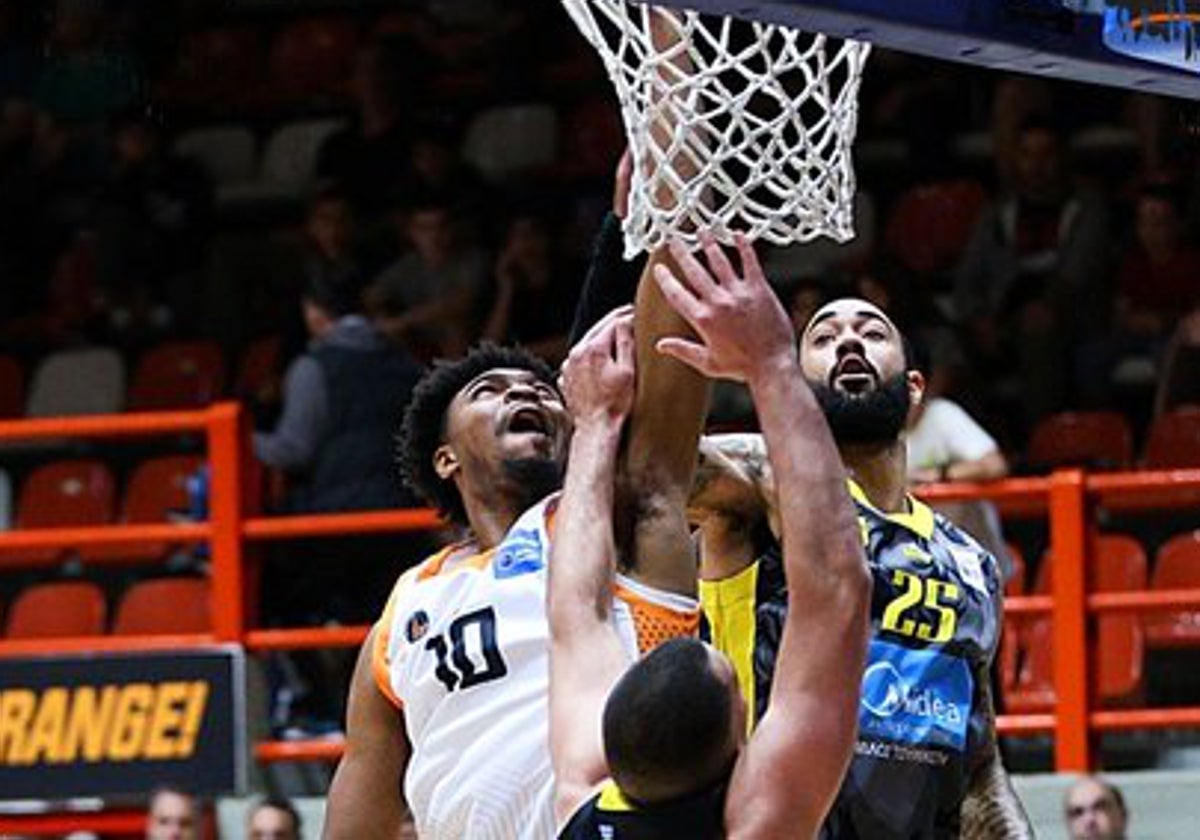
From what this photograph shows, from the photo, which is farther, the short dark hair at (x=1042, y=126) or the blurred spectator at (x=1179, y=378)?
the short dark hair at (x=1042, y=126)

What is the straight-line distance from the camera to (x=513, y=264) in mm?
11695

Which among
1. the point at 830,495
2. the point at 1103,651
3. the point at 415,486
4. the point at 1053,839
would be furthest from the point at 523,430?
the point at 1103,651

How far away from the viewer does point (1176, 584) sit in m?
10.0

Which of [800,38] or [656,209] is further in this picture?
[800,38]

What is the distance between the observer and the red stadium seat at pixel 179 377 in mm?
12758

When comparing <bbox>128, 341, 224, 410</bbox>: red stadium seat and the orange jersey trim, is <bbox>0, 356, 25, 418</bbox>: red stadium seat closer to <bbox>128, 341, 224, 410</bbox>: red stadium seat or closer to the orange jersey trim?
<bbox>128, 341, 224, 410</bbox>: red stadium seat

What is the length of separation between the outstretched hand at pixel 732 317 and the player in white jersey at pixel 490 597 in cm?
18

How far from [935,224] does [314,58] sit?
365cm

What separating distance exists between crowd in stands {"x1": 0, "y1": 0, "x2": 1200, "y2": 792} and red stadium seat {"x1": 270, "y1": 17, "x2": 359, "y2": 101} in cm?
2

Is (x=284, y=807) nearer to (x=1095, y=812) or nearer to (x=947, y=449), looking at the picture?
(x=947, y=449)

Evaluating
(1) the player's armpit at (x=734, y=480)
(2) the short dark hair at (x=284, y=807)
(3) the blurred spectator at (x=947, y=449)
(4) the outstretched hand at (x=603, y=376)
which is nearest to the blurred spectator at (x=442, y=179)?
(3) the blurred spectator at (x=947, y=449)

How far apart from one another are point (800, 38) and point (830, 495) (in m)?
1.07

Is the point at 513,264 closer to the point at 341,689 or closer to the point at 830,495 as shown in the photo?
the point at 341,689

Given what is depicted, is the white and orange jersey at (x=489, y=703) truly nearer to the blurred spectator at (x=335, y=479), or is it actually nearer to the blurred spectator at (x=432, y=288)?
the blurred spectator at (x=335, y=479)
